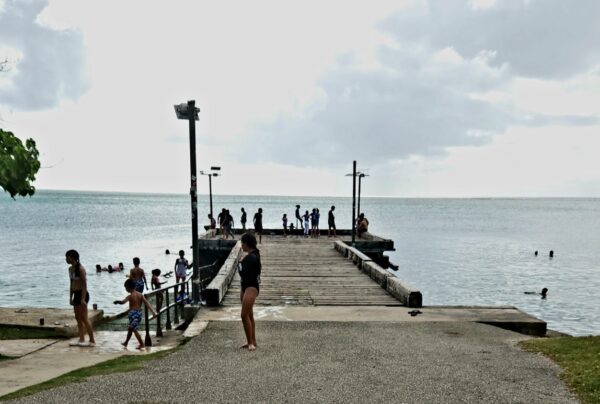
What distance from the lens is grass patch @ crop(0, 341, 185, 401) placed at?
597 centimetres

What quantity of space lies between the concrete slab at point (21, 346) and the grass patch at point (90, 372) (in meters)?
2.69

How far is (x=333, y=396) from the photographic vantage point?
5746 millimetres

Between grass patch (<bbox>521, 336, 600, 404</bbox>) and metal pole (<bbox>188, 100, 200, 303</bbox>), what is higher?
metal pole (<bbox>188, 100, 200, 303</bbox>)

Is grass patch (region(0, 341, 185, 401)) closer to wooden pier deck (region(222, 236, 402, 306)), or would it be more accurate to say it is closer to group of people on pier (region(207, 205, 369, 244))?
wooden pier deck (region(222, 236, 402, 306))

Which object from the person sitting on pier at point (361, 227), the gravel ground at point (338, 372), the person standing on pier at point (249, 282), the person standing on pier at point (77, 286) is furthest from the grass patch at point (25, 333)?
the person sitting on pier at point (361, 227)

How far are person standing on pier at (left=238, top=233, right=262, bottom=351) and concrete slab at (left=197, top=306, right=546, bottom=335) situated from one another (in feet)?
7.77

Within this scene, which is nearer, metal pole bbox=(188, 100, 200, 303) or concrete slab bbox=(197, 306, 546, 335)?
concrete slab bbox=(197, 306, 546, 335)

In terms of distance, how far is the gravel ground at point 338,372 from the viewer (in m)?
5.75

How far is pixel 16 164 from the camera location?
865 cm

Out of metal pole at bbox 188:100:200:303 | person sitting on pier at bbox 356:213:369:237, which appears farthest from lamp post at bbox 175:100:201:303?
person sitting on pier at bbox 356:213:369:237

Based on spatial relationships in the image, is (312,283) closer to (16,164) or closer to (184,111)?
(184,111)

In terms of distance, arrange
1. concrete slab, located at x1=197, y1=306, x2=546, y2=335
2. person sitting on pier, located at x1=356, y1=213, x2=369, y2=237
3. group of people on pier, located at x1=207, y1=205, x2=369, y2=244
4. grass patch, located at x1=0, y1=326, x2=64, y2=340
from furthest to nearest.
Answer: person sitting on pier, located at x1=356, y1=213, x2=369, y2=237 < group of people on pier, located at x1=207, y1=205, x2=369, y2=244 < grass patch, located at x1=0, y1=326, x2=64, y2=340 < concrete slab, located at x1=197, y1=306, x2=546, y2=335

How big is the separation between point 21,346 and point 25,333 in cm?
161

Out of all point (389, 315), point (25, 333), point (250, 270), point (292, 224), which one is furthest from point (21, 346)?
point (292, 224)
